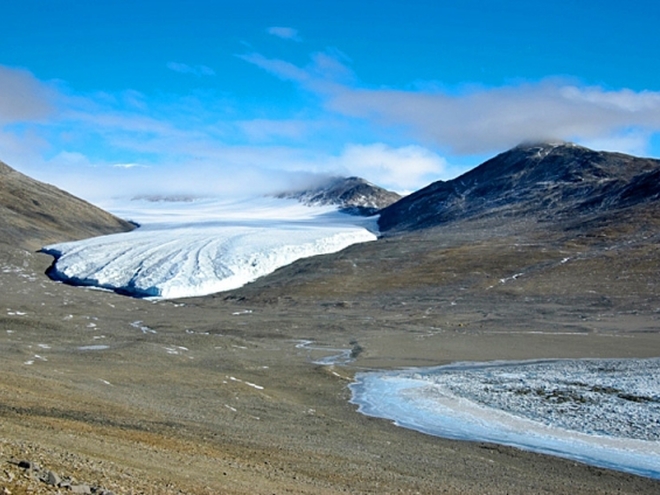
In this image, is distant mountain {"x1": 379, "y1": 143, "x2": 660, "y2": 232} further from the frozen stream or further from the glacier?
the frozen stream

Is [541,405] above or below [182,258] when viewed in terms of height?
below

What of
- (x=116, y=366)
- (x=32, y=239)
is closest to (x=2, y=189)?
(x=32, y=239)

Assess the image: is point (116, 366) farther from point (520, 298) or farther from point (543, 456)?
point (520, 298)

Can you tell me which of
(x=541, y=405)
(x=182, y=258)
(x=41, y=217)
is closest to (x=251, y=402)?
(x=541, y=405)

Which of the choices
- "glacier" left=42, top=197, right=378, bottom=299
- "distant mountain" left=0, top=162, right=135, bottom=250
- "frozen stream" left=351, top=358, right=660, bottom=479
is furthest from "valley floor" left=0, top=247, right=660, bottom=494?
"distant mountain" left=0, top=162, right=135, bottom=250

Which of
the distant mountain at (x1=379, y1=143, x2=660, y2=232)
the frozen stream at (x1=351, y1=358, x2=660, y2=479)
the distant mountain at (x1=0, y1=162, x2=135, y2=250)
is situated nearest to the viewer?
the frozen stream at (x1=351, y1=358, x2=660, y2=479)

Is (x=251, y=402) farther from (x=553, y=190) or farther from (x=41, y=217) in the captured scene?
(x=553, y=190)
